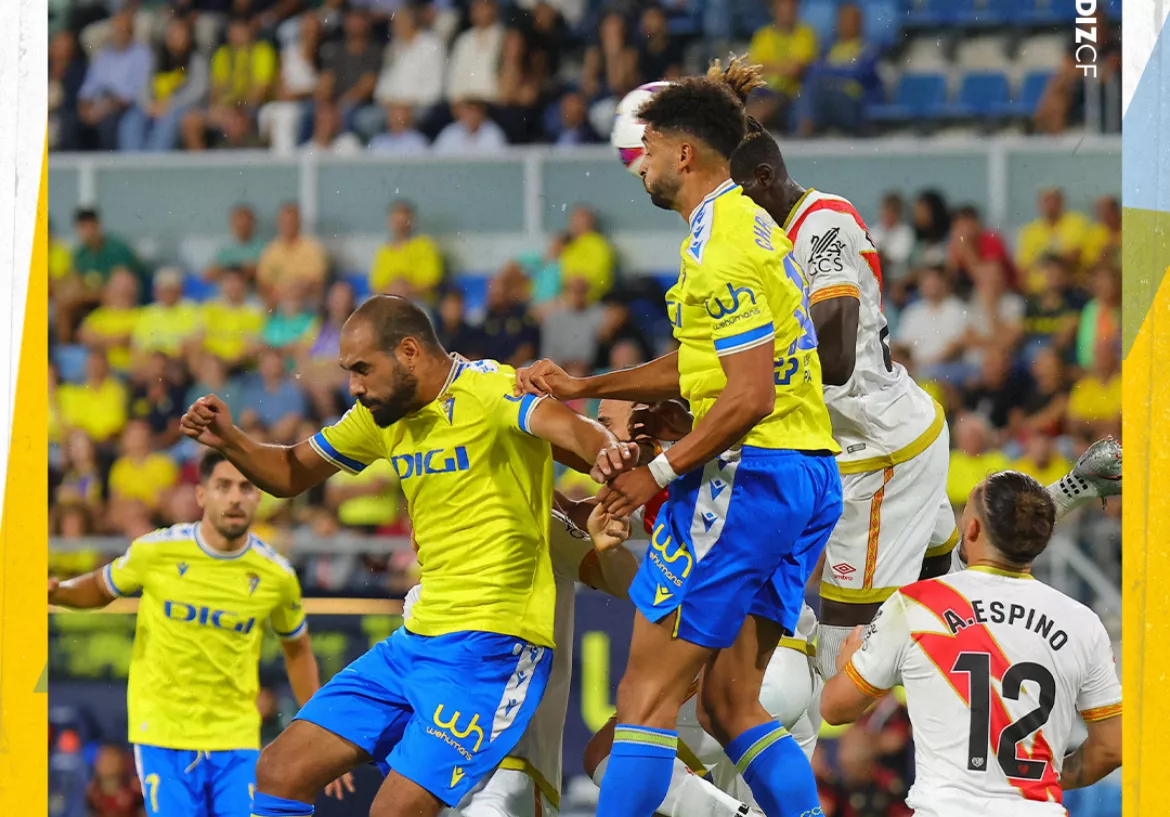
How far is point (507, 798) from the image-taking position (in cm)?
474

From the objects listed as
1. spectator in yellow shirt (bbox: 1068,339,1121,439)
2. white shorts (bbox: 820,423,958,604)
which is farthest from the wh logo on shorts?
spectator in yellow shirt (bbox: 1068,339,1121,439)

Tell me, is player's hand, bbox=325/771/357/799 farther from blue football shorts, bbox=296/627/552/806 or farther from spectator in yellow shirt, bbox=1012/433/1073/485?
spectator in yellow shirt, bbox=1012/433/1073/485

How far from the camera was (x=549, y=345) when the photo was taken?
31.2 feet

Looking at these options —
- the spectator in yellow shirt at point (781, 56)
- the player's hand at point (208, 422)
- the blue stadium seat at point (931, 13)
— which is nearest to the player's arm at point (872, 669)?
the player's hand at point (208, 422)

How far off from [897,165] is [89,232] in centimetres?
568

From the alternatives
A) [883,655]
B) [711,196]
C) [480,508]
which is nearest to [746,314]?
[711,196]

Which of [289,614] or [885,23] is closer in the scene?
[289,614]

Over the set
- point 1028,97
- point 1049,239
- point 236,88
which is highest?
point 236,88

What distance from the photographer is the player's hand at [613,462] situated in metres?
3.90

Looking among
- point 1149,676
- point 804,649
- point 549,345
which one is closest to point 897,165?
point 549,345

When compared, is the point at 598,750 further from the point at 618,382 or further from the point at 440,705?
the point at 618,382

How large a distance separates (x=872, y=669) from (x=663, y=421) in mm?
1019

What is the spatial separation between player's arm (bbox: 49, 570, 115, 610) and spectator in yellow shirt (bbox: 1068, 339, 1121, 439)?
17.8 feet

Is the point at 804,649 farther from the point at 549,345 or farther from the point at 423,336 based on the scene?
the point at 549,345
